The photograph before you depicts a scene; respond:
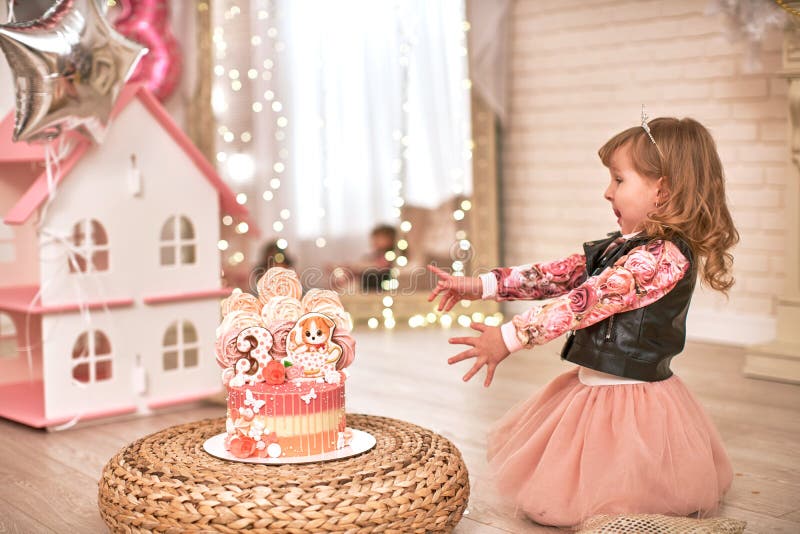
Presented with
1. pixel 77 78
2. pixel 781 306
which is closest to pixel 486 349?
pixel 77 78

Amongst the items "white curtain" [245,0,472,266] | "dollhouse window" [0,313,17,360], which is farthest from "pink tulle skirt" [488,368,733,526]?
"white curtain" [245,0,472,266]

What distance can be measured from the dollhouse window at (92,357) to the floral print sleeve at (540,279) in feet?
4.27

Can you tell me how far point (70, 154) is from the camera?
8.96 feet

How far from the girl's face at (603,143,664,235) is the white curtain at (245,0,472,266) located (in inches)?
102

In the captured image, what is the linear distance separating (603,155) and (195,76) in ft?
10.1

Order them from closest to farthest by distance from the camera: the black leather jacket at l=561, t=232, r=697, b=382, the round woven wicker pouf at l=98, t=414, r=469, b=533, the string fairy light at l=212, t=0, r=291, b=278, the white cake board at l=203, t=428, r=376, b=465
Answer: the round woven wicker pouf at l=98, t=414, r=469, b=533 → the white cake board at l=203, t=428, r=376, b=465 → the black leather jacket at l=561, t=232, r=697, b=382 → the string fairy light at l=212, t=0, r=291, b=278

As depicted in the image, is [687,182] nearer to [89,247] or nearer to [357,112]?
[89,247]

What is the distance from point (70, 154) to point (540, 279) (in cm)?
142

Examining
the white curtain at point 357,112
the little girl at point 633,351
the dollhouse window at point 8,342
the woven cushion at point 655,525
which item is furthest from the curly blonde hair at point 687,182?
the white curtain at point 357,112

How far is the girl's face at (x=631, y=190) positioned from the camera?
2.00 m

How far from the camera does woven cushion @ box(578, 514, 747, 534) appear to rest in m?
1.74

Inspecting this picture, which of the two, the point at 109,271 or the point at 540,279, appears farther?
the point at 109,271

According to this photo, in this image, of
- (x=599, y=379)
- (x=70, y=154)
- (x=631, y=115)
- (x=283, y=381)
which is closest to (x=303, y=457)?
(x=283, y=381)

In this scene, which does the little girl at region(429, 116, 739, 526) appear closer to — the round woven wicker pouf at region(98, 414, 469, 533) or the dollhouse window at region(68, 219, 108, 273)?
the round woven wicker pouf at region(98, 414, 469, 533)
